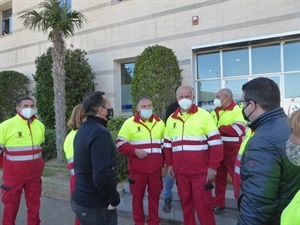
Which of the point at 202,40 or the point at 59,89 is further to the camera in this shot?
the point at 202,40

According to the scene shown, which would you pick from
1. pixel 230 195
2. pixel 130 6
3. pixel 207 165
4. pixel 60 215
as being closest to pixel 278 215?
pixel 207 165

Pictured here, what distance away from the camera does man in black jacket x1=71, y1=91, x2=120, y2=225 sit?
2.82 meters

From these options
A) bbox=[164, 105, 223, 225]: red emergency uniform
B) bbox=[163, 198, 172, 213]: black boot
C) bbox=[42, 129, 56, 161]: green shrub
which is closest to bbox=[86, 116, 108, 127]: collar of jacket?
bbox=[164, 105, 223, 225]: red emergency uniform

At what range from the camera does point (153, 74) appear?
954cm

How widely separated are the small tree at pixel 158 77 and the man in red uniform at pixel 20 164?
495 centimetres

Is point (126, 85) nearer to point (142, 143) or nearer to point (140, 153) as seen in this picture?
point (142, 143)

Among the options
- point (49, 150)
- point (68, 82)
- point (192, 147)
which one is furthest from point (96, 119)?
point (68, 82)

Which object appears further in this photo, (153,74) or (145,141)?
(153,74)

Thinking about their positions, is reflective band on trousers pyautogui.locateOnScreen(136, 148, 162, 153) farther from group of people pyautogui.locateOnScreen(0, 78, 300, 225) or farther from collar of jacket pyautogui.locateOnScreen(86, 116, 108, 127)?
collar of jacket pyautogui.locateOnScreen(86, 116, 108, 127)

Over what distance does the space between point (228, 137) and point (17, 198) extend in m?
3.36

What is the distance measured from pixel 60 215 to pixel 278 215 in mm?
4742

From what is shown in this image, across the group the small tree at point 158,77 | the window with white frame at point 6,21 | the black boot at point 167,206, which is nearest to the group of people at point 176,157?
the black boot at point 167,206

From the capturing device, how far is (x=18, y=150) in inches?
186

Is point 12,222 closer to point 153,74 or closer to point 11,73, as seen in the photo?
point 153,74
